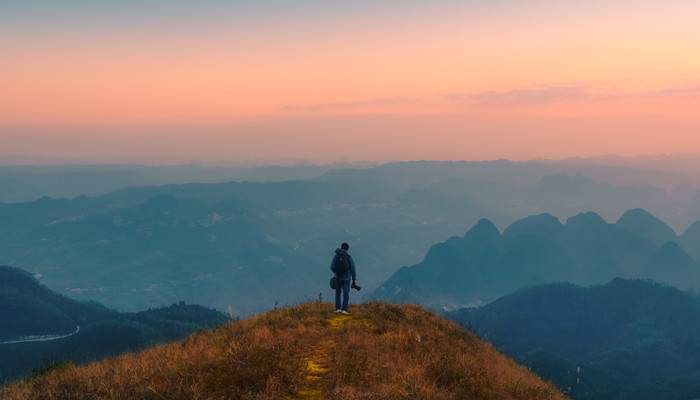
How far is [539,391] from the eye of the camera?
12961 millimetres

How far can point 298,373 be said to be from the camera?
12.0 m

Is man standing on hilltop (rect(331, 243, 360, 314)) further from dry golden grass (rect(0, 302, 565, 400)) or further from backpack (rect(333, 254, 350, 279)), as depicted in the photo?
dry golden grass (rect(0, 302, 565, 400))

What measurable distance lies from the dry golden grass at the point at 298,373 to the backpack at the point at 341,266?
156 inches

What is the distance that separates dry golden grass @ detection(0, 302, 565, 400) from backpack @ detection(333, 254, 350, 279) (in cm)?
397

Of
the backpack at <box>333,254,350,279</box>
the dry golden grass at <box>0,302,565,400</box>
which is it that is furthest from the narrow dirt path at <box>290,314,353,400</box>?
the backpack at <box>333,254,350,279</box>

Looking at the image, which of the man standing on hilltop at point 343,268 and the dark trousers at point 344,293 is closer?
the man standing on hilltop at point 343,268

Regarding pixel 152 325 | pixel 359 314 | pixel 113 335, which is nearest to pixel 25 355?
pixel 113 335

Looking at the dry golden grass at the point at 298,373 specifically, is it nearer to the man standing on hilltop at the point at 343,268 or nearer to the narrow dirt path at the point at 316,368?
the narrow dirt path at the point at 316,368

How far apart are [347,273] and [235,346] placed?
880cm

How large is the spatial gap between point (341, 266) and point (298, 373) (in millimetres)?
8662

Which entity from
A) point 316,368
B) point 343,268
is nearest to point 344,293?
point 343,268

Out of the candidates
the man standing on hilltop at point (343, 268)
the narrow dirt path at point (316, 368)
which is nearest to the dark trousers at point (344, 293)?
the man standing on hilltop at point (343, 268)

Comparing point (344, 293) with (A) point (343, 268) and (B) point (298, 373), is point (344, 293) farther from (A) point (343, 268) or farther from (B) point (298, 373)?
(B) point (298, 373)

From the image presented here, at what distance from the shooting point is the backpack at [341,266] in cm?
2042
